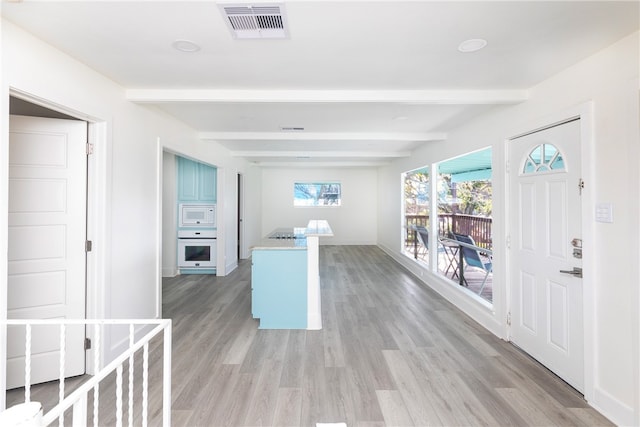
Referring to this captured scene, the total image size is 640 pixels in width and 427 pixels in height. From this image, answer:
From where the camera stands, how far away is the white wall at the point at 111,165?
5.80 ft

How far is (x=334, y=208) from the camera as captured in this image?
29.8 ft

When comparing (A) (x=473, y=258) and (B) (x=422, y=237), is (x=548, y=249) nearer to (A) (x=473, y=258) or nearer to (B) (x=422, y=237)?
(A) (x=473, y=258)

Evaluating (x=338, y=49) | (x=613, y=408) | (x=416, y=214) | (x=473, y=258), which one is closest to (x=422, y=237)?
(x=416, y=214)

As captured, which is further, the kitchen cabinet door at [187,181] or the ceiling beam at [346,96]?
the kitchen cabinet door at [187,181]

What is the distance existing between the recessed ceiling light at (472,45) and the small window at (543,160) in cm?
114

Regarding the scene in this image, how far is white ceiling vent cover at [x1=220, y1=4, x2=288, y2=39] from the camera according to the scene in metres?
1.54

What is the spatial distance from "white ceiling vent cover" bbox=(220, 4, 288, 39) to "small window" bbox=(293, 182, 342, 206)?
725cm

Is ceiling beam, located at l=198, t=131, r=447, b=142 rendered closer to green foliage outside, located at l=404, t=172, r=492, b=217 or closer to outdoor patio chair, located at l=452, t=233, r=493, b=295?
green foliage outside, located at l=404, t=172, r=492, b=217

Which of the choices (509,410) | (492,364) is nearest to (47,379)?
(509,410)

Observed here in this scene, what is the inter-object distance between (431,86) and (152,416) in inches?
127

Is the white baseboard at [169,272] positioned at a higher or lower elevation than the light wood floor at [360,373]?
higher

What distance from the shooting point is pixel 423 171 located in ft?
19.3

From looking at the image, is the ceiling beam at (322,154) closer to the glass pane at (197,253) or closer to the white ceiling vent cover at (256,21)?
the glass pane at (197,253)

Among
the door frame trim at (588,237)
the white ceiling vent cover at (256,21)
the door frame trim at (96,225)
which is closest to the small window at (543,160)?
the door frame trim at (588,237)
